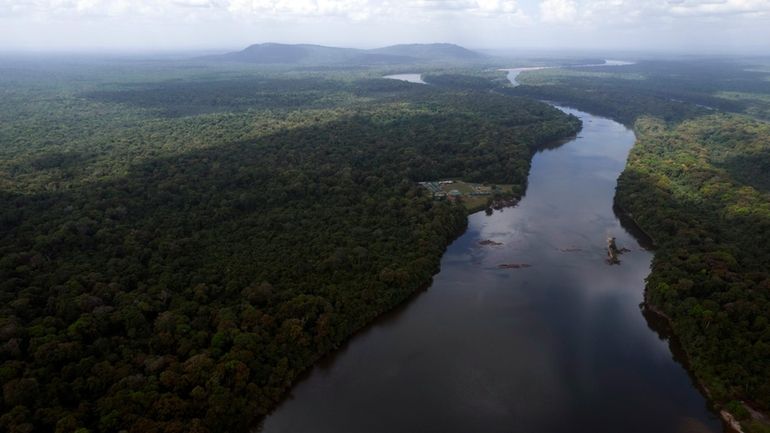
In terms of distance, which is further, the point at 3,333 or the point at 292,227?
the point at 292,227

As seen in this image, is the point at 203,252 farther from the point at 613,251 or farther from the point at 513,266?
the point at 613,251

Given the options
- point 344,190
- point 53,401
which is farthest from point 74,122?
point 53,401

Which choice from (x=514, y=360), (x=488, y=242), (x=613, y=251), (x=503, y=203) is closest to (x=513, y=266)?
(x=488, y=242)

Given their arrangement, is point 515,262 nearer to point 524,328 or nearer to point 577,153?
point 524,328

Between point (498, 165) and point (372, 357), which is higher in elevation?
point (498, 165)

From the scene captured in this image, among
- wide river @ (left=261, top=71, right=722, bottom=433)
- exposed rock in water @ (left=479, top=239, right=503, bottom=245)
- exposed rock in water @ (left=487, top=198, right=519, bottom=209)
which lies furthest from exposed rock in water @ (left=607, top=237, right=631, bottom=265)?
exposed rock in water @ (left=487, top=198, right=519, bottom=209)

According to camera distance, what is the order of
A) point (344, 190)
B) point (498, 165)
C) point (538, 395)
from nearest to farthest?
point (538, 395)
point (344, 190)
point (498, 165)

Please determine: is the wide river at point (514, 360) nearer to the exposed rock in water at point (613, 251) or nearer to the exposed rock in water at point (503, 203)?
the exposed rock in water at point (613, 251)

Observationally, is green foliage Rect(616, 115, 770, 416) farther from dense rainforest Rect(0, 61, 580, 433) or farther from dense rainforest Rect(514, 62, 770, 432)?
dense rainforest Rect(0, 61, 580, 433)
